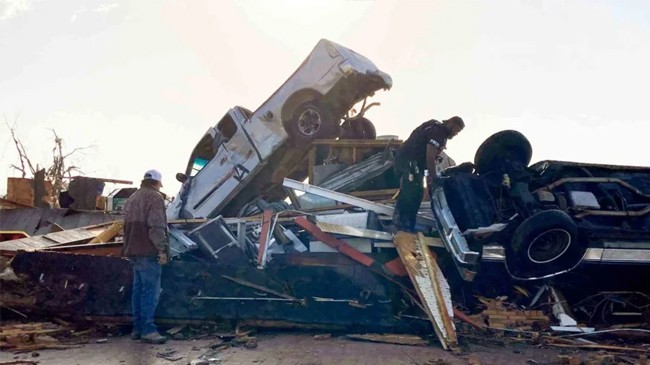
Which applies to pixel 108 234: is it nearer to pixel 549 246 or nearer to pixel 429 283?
pixel 429 283

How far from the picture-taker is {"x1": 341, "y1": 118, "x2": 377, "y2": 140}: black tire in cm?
1010

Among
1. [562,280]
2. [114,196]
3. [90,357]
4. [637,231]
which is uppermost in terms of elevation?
[114,196]

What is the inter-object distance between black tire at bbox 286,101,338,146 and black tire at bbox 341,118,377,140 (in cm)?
47

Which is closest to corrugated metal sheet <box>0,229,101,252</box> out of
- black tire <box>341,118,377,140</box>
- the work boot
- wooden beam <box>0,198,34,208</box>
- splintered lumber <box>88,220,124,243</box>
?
splintered lumber <box>88,220,124,243</box>

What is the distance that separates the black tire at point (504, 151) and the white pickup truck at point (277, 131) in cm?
295

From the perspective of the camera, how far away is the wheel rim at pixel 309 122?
955 centimetres

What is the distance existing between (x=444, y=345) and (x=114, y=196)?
13.5 m

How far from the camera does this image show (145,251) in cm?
539

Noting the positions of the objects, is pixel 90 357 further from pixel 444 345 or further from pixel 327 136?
pixel 327 136

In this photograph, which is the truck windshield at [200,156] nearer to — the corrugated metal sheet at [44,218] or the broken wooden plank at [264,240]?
the broken wooden plank at [264,240]

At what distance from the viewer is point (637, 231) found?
6195 mm

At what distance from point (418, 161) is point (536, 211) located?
1466 millimetres

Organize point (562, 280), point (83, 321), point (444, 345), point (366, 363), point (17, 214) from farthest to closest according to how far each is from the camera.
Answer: point (17, 214) < point (562, 280) < point (83, 321) < point (444, 345) < point (366, 363)

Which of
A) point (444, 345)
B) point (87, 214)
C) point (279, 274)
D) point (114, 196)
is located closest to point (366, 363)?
point (444, 345)
